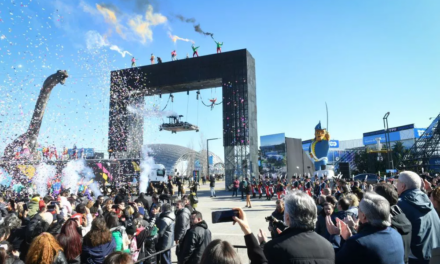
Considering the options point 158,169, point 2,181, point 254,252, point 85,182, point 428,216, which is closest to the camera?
point 254,252

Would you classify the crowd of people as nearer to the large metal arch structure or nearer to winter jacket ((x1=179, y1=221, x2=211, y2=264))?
winter jacket ((x1=179, y1=221, x2=211, y2=264))

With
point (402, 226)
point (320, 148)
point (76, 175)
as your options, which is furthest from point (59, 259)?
point (320, 148)

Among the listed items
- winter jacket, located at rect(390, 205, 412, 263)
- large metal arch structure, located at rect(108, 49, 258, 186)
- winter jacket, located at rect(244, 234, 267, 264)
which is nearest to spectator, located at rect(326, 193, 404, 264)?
winter jacket, located at rect(244, 234, 267, 264)

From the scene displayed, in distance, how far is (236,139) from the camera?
2936 centimetres

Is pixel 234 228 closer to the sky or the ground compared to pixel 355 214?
closer to the ground

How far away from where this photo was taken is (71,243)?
153 inches

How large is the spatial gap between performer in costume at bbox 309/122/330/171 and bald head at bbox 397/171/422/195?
93.0 feet

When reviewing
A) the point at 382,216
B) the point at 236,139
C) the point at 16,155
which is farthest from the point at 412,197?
the point at 236,139

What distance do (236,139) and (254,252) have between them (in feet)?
88.5

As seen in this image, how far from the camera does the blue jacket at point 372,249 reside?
2365 millimetres

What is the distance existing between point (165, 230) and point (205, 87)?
28.4 m

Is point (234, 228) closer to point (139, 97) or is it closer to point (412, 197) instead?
point (412, 197)

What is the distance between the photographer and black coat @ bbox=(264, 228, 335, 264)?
2127mm

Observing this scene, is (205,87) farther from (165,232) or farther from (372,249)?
(372,249)
